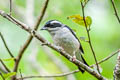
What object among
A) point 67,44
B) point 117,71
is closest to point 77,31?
point 67,44

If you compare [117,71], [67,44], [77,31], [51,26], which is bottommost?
[77,31]

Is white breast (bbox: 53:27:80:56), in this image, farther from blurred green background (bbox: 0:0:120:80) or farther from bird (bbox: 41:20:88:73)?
blurred green background (bbox: 0:0:120:80)

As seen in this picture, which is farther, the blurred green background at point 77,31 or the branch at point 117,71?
the blurred green background at point 77,31

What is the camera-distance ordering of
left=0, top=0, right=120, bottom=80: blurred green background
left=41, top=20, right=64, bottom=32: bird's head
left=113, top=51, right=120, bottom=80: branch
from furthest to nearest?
left=0, top=0, right=120, bottom=80: blurred green background < left=41, top=20, right=64, bottom=32: bird's head < left=113, top=51, right=120, bottom=80: branch

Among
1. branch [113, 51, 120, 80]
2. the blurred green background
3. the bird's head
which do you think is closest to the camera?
branch [113, 51, 120, 80]

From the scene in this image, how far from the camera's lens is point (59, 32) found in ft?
15.3

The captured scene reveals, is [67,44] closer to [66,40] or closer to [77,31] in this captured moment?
[66,40]

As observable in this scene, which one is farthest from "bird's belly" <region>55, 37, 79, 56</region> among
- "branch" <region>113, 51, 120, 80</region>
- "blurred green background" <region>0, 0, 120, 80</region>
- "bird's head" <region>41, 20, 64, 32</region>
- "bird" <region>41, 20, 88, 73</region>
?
"blurred green background" <region>0, 0, 120, 80</region>

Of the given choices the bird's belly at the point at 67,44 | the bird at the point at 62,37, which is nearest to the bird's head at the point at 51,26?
the bird at the point at 62,37

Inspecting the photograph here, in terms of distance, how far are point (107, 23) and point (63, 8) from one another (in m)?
0.98

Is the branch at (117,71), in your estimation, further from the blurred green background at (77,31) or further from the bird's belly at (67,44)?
the blurred green background at (77,31)

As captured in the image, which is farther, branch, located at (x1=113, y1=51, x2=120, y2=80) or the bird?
the bird

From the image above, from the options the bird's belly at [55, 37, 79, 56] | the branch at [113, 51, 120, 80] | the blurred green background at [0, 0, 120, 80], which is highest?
the branch at [113, 51, 120, 80]

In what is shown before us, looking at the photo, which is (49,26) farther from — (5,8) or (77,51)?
(5,8)
